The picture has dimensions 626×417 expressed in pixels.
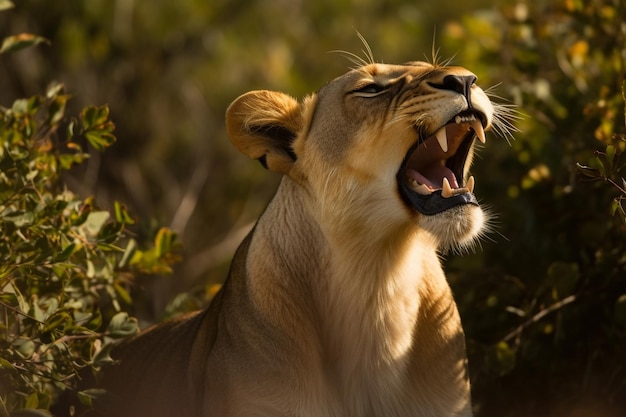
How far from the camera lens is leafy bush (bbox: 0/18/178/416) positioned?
479 cm

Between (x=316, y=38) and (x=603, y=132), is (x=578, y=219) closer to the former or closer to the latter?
(x=603, y=132)

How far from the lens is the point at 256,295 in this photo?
483 centimetres

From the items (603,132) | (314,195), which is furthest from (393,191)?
(603,132)

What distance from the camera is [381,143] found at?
4.58 meters

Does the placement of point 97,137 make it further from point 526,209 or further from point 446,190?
point 526,209

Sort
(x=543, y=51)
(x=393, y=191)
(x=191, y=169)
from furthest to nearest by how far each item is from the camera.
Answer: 1. (x=191, y=169)
2. (x=543, y=51)
3. (x=393, y=191)

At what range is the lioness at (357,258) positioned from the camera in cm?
455

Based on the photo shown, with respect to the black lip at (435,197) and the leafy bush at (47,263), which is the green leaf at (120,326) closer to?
the leafy bush at (47,263)

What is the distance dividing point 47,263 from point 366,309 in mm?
1194

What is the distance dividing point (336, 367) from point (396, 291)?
1.18ft

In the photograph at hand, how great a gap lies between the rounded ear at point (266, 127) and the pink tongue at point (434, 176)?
1.84ft

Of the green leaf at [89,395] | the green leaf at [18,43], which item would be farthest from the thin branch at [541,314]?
the green leaf at [18,43]

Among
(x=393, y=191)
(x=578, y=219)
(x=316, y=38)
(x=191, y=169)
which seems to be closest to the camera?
(x=393, y=191)

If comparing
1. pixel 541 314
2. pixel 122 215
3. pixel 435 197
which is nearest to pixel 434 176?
A: pixel 435 197
